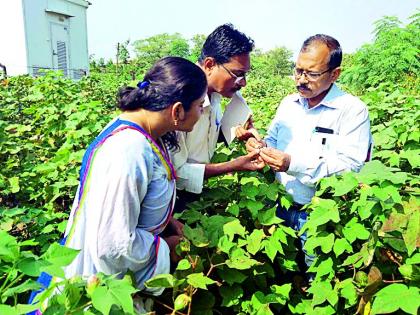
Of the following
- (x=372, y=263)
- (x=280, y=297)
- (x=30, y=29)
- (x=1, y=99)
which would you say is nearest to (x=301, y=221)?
(x=280, y=297)

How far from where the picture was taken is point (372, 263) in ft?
5.82

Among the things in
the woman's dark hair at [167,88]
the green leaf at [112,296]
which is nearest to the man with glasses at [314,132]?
the woman's dark hair at [167,88]

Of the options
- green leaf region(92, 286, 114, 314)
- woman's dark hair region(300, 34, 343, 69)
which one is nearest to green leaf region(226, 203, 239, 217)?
woman's dark hair region(300, 34, 343, 69)

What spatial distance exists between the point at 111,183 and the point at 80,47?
71.4 feet

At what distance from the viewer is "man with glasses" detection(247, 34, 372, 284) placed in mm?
2270

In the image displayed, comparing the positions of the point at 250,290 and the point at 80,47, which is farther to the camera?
the point at 80,47

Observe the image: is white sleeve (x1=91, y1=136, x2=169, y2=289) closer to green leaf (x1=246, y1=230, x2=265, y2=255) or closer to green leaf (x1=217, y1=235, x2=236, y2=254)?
green leaf (x1=217, y1=235, x2=236, y2=254)

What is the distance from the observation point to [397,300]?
141 cm

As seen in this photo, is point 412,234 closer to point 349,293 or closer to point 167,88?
point 349,293

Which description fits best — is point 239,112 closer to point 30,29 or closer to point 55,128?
point 55,128

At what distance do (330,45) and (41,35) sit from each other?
18163 mm

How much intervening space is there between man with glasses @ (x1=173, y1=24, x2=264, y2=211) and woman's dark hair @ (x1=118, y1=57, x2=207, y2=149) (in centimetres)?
53

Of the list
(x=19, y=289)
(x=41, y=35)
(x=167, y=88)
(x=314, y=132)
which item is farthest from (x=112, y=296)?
(x=41, y=35)

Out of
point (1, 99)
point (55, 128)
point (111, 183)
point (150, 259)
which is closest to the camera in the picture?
point (111, 183)
